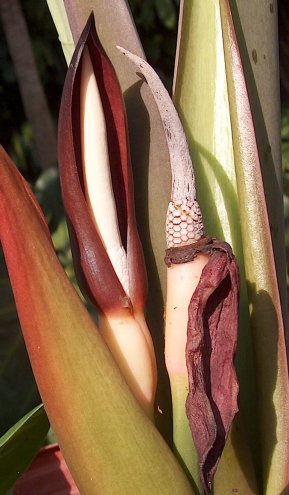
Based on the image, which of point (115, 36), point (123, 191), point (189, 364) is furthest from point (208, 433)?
point (115, 36)

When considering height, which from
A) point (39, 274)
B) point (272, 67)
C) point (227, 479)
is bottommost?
point (227, 479)

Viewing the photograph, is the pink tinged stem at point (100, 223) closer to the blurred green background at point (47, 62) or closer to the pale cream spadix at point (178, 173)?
the pale cream spadix at point (178, 173)

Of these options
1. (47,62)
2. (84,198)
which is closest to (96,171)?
(84,198)

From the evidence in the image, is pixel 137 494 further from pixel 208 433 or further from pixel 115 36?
pixel 115 36

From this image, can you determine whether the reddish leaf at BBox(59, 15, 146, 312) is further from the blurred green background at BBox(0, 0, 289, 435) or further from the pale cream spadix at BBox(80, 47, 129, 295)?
the blurred green background at BBox(0, 0, 289, 435)

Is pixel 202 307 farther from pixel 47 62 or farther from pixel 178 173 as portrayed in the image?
pixel 47 62

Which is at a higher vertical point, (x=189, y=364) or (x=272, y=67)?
(x=272, y=67)

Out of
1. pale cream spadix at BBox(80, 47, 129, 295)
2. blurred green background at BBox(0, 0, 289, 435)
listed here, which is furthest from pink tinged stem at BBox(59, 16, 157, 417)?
blurred green background at BBox(0, 0, 289, 435)
